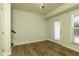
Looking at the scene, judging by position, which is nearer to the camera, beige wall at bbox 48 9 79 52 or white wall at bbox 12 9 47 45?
beige wall at bbox 48 9 79 52

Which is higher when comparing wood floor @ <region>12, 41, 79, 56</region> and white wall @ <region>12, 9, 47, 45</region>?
white wall @ <region>12, 9, 47, 45</region>

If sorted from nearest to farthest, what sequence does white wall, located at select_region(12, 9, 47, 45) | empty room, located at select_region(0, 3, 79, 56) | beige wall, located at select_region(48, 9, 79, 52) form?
1. empty room, located at select_region(0, 3, 79, 56)
2. beige wall, located at select_region(48, 9, 79, 52)
3. white wall, located at select_region(12, 9, 47, 45)

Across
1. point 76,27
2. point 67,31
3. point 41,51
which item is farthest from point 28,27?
point 76,27

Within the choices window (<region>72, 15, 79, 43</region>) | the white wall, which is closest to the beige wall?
window (<region>72, 15, 79, 43</region>)

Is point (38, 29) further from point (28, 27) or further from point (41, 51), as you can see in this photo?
point (41, 51)

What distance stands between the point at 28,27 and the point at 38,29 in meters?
1.06

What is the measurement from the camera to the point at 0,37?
3.23 metres

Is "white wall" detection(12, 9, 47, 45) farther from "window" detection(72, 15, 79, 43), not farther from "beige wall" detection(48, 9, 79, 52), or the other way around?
"window" detection(72, 15, 79, 43)

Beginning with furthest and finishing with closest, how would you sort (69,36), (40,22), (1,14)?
(40,22) < (69,36) < (1,14)

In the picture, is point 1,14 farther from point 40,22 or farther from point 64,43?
point 40,22

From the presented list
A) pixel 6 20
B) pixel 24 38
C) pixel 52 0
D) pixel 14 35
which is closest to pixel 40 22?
pixel 24 38

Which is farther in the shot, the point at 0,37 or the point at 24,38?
the point at 24,38

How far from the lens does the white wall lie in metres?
5.68

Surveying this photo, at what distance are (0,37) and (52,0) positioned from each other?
2927 millimetres
